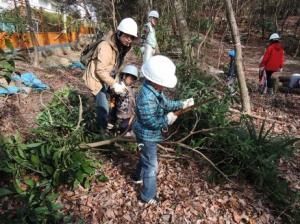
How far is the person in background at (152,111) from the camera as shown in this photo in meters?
2.97

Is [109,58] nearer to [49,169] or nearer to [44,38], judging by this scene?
[49,169]

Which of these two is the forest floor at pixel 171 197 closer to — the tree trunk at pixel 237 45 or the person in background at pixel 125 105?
the person in background at pixel 125 105

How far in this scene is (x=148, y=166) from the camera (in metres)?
3.29

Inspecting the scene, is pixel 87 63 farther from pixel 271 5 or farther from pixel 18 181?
pixel 271 5

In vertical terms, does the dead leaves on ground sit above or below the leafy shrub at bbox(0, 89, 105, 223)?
below

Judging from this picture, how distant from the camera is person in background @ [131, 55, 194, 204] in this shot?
9.73 ft

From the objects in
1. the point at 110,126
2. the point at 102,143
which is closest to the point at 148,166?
the point at 102,143

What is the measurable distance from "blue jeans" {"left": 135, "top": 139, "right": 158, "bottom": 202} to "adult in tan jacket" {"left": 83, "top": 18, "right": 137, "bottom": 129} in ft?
2.97

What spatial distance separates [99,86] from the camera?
403 centimetres

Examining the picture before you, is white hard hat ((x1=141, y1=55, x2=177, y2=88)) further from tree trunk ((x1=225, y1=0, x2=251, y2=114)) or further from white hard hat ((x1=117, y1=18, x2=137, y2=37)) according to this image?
tree trunk ((x1=225, y1=0, x2=251, y2=114))

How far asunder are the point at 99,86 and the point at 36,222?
1701 millimetres

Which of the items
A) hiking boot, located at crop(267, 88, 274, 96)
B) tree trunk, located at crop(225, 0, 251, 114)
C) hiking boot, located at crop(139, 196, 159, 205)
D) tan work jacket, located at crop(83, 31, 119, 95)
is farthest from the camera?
hiking boot, located at crop(267, 88, 274, 96)

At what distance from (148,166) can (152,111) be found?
1.87 ft

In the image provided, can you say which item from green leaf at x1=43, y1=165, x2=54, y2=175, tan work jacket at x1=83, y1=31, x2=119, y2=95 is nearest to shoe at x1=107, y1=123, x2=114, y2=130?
tan work jacket at x1=83, y1=31, x2=119, y2=95
